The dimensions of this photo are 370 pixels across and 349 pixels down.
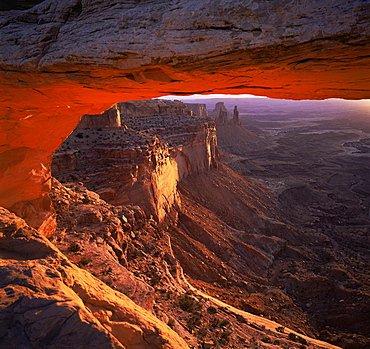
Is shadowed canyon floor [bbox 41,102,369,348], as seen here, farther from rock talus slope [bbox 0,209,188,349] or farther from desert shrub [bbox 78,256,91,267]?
rock talus slope [bbox 0,209,188,349]

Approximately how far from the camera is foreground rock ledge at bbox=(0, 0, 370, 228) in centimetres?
380

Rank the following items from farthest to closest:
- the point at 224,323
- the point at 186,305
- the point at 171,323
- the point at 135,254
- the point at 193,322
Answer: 1. the point at 135,254
2. the point at 224,323
3. the point at 186,305
4. the point at 193,322
5. the point at 171,323

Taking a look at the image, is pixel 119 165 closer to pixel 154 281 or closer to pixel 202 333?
pixel 154 281

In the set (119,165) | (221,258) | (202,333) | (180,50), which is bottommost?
(221,258)

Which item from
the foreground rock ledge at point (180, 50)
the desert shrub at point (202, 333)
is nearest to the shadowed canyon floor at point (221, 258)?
the desert shrub at point (202, 333)

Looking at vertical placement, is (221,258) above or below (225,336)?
below

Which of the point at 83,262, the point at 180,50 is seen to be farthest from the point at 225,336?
the point at 180,50

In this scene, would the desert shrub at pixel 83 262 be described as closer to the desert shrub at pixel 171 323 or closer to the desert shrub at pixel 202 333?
the desert shrub at pixel 171 323

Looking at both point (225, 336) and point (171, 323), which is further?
point (225, 336)

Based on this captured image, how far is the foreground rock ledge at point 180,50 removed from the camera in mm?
3797

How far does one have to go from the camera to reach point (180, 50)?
4.42 meters

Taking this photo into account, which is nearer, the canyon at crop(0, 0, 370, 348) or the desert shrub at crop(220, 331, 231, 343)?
the canyon at crop(0, 0, 370, 348)

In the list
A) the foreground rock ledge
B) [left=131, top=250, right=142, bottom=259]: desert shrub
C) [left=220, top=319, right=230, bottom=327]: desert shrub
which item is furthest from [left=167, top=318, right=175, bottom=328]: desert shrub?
the foreground rock ledge

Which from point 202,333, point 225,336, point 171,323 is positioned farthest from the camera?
point 225,336
